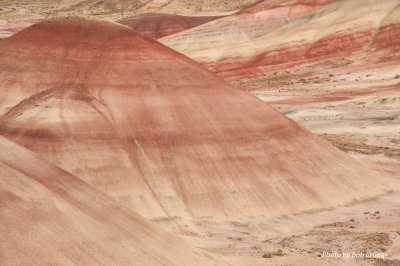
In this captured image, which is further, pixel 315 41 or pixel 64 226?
pixel 315 41

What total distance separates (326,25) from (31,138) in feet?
153

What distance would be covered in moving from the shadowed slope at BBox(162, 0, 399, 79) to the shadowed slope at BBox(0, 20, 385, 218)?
36.7 m

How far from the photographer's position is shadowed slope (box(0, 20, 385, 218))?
1714cm

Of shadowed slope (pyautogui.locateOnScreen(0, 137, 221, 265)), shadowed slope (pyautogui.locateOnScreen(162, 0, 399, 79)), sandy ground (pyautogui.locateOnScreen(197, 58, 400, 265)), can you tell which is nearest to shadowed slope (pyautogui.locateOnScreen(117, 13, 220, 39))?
shadowed slope (pyautogui.locateOnScreen(162, 0, 399, 79))

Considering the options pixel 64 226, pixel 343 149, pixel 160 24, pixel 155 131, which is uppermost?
pixel 64 226

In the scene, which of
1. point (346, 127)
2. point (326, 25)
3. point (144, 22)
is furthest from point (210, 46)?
point (346, 127)

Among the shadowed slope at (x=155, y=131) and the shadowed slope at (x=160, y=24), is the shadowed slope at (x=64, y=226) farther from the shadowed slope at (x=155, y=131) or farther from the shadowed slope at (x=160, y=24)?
the shadowed slope at (x=160, y=24)

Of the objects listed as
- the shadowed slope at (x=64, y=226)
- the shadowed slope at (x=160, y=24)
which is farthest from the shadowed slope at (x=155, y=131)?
the shadowed slope at (x=160, y=24)

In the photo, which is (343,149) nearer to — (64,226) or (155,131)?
(155,131)

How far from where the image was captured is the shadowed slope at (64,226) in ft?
26.7

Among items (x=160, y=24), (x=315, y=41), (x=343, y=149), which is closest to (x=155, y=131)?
(x=343, y=149)

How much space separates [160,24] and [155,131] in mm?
66351

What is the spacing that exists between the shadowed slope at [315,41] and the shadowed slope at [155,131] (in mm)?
36681

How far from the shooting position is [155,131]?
59.9 ft
